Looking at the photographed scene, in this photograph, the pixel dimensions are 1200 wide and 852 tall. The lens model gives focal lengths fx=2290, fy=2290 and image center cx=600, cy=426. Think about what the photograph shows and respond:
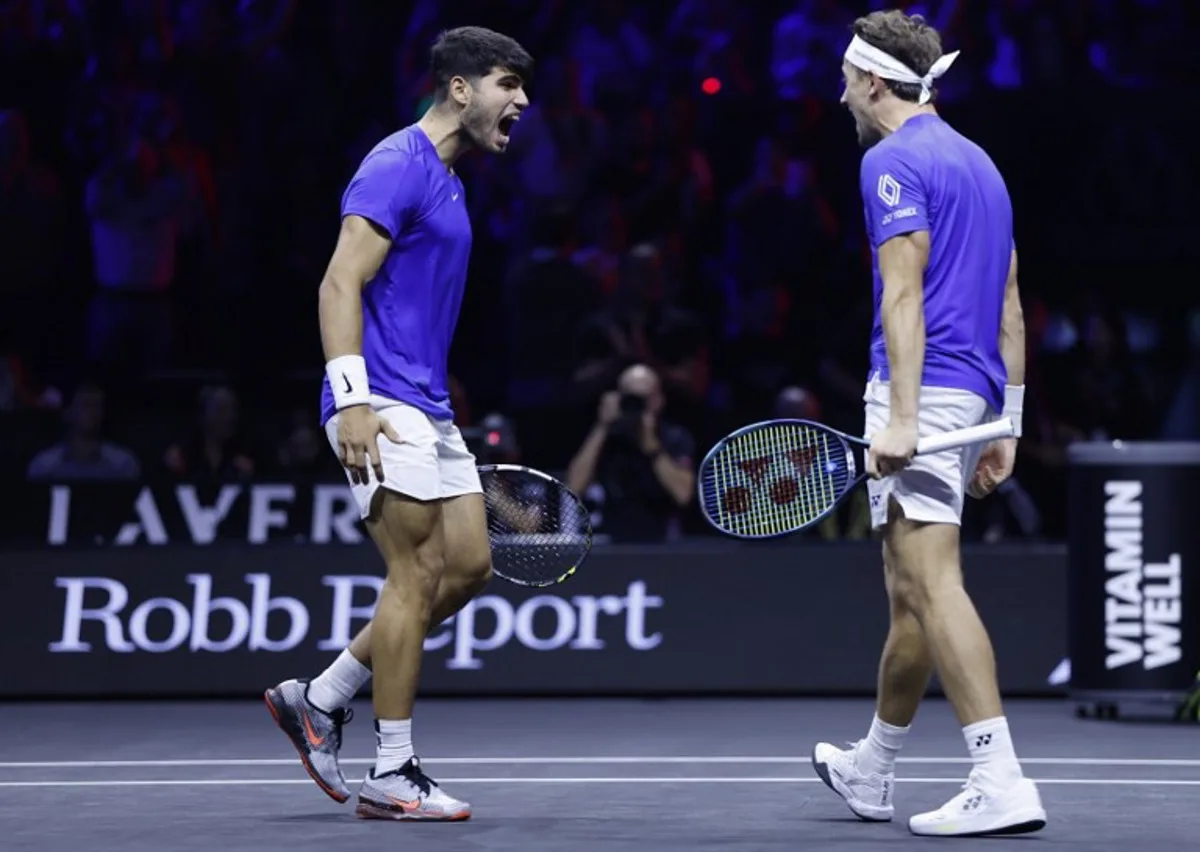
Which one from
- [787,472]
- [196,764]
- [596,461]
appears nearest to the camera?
[787,472]

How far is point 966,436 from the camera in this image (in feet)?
17.1

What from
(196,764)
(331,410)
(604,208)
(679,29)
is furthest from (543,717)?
(679,29)

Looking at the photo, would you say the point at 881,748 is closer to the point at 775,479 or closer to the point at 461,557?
the point at 775,479

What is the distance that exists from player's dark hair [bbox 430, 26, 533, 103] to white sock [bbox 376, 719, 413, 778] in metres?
1.57

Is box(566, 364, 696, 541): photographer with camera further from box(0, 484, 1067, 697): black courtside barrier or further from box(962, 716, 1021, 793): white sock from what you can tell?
box(962, 716, 1021, 793): white sock

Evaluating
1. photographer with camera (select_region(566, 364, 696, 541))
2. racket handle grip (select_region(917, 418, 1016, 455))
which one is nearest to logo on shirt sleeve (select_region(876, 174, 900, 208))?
racket handle grip (select_region(917, 418, 1016, 455))

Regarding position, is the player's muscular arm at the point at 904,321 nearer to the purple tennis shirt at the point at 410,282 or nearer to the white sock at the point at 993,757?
the white sock at the point at 993,757

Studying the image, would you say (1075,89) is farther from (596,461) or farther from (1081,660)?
(1081,660)

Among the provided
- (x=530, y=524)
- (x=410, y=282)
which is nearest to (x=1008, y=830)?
(x=530, y=524)

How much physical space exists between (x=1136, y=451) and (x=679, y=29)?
219 inches

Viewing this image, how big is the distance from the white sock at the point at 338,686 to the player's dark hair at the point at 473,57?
57.4 inches

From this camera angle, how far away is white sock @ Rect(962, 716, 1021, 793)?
16.8 ft

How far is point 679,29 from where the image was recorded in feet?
43.5

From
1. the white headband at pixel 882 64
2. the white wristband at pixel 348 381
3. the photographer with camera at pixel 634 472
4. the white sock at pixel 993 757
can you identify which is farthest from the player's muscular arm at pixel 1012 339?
the photographer with camera at pixel 634 472
